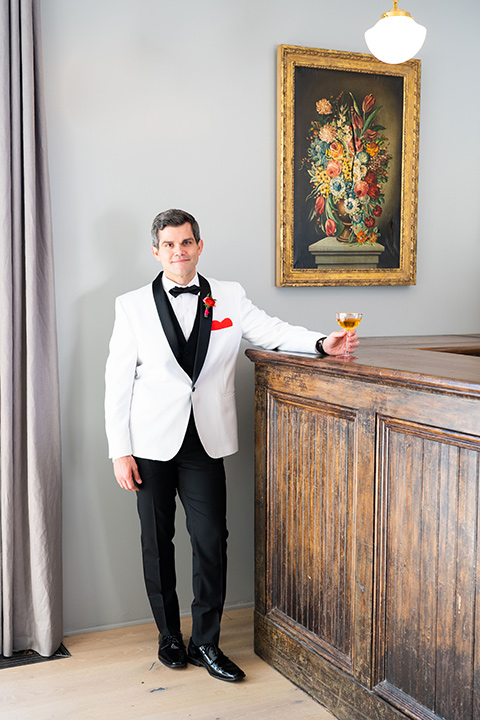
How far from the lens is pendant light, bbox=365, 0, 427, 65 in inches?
101

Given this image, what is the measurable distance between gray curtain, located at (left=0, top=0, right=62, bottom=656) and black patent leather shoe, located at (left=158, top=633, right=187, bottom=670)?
16.6 inches

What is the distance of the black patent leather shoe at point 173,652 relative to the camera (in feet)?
8.86

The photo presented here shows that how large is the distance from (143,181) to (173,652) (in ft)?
6.03

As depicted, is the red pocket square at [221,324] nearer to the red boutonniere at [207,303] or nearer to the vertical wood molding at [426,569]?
the red boutonniere at [207,303]

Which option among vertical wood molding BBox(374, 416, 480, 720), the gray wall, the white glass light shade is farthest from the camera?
the gray wall

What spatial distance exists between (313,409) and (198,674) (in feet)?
3.51

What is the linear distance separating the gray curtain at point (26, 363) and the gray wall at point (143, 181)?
0.13m

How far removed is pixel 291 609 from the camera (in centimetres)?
262

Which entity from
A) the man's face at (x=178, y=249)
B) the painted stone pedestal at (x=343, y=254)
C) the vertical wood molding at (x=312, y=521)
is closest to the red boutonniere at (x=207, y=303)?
the man's face at (x=178, y=249)

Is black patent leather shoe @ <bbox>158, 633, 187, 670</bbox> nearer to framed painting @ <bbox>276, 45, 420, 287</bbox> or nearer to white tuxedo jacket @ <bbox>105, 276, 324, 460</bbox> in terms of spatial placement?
white tuxedo jacket @ <bbox>105, 276, 324, 460</bbox>

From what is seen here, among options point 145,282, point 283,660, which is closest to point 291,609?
point 283,660

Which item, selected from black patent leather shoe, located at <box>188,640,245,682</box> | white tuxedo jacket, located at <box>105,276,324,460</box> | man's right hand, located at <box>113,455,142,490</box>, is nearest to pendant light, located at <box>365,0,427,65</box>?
white tuxedo jacket, located at <box>105,276,324,460</box>

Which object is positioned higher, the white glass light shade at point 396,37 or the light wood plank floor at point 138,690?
the white glass light shade at point 396,37

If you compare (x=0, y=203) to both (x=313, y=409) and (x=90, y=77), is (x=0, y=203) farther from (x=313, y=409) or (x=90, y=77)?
(x=313, y=409)
